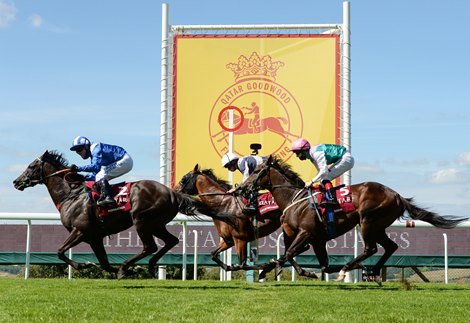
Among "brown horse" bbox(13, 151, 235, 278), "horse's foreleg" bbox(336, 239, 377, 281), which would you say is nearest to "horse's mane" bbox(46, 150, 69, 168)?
"brown horse" bbox(13, 151, 235, 278)

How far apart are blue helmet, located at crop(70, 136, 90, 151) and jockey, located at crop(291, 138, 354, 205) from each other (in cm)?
235

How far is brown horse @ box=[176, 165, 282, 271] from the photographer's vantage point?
995cm

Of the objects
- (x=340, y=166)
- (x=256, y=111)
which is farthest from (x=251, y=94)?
(x=340, y=166)

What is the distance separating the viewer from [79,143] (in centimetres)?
903

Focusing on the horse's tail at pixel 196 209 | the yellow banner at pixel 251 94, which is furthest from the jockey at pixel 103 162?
the yellow banner at pixel 251 94

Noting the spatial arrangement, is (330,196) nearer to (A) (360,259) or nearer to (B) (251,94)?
(A) (360,259)

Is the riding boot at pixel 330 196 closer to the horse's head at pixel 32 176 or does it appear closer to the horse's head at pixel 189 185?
the horse's head at pixel 189 185

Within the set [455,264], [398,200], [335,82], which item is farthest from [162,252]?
A: [335,82]

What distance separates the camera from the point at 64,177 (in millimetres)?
9195

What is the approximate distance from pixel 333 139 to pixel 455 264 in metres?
3.24

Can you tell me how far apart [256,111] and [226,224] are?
5174 mm

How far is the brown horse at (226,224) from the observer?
32.7 ft

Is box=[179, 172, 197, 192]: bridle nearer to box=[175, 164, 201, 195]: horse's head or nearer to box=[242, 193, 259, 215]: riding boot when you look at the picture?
box=[175, 164, 201, 195]: horse's head

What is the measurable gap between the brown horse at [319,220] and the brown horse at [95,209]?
0.97m
